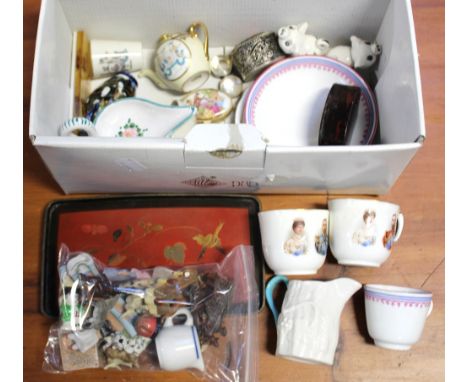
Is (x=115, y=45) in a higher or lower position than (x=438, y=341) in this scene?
higher

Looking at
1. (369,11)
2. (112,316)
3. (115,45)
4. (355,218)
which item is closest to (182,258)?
(112,316)

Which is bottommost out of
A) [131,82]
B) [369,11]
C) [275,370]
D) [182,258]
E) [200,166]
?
[275,370]

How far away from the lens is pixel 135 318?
29.5 inches

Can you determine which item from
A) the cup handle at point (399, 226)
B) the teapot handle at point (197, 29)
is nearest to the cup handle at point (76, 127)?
the teapot handle at point (197, 29)

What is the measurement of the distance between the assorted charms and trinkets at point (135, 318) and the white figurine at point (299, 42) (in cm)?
41

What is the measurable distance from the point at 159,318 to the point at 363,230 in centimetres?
32

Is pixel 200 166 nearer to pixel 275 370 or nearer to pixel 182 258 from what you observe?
pixel 182 258

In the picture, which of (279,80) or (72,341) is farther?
(279,80)

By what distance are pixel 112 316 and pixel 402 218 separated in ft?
1.49

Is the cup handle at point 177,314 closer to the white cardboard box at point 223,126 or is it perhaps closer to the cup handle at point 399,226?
the white cardboard box at point 223,126

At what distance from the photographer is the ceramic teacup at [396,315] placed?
76 centimetres

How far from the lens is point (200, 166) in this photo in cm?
76

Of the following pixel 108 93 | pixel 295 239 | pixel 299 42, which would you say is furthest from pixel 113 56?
pixel 295 239

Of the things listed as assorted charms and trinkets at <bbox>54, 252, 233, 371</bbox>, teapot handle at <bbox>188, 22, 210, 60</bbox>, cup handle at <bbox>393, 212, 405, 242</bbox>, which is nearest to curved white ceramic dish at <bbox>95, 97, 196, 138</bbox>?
teapot handle at <bbox>188, 22, 210, 60</bbox>
